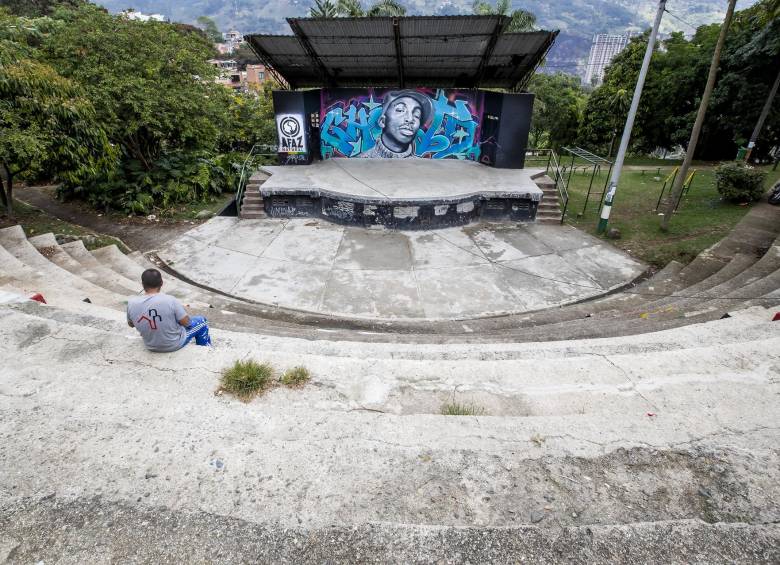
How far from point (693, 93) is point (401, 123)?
54.8 feet

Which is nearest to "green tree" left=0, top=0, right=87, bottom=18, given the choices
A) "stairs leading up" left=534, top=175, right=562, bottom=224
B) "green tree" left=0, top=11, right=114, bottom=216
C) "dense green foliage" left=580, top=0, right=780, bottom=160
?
"green tree" left=0, top=11, right=114, bottom=216

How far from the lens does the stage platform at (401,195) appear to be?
1177 cm

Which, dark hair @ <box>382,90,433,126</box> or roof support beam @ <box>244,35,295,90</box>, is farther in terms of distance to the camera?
dark hair @ <box>382,90,433,126</box>

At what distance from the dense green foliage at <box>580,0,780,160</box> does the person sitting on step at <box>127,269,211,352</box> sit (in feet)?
66.2

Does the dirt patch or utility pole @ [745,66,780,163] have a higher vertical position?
utility pole @ [745,66,780,163]

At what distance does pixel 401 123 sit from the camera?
15.7 meters

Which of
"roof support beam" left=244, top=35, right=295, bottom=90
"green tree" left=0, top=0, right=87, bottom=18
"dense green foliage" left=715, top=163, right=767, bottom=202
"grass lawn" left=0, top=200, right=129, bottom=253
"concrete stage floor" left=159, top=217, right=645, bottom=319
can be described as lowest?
"concrete stage floor" left=159, top=217, right=645, bottom=319

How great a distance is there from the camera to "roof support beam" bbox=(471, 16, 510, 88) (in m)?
11.5

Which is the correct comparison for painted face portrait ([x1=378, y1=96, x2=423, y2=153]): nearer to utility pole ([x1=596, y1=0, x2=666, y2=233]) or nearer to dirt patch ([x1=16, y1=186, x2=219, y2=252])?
utility pole ([x1=596, y1=0, x2=666, y2=233])

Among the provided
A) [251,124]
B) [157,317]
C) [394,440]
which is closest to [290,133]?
[251,124]

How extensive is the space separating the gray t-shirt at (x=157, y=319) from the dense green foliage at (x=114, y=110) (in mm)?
6219

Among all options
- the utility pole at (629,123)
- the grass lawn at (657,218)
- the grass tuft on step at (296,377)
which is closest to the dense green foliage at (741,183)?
the grass lawn at (657,218)

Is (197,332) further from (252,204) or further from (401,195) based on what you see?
(252,204)

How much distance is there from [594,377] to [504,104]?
1241cm
